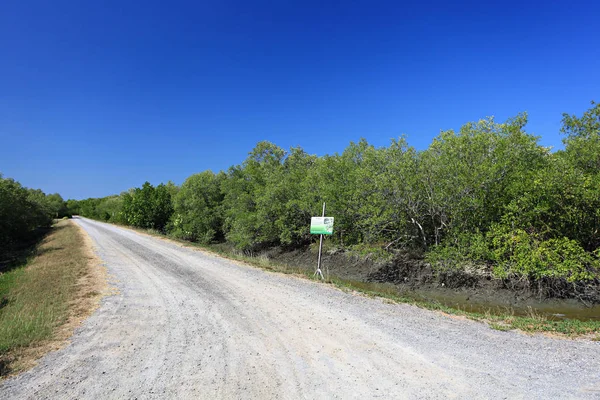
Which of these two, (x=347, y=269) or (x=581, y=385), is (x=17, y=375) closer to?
(x=581, y=385)

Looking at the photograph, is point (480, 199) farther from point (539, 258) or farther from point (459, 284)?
point (459, 284)

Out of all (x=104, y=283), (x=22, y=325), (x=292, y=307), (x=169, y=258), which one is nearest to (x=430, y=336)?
(x=292, y=307)

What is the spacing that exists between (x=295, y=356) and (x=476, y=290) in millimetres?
10931

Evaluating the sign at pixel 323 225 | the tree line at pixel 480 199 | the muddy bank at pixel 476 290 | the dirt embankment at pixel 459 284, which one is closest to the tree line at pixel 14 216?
the sign at pixel 323 225

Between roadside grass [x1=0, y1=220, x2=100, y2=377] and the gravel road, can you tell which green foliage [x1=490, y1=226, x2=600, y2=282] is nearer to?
the gravel road

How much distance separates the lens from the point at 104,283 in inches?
391

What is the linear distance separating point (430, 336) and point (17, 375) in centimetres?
639

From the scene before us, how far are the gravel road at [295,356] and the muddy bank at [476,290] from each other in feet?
15.6

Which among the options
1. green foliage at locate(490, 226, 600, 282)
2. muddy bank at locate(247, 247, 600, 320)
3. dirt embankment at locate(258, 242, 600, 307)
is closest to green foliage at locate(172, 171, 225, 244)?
dirt embankment at locate(258, 242, 600, 307)

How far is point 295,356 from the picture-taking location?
489 cm

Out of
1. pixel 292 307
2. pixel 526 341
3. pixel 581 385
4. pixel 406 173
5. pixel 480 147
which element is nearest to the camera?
pixel 581 385

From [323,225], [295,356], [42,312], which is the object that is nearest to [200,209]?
[323,225]

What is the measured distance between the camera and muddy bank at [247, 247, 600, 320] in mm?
10977

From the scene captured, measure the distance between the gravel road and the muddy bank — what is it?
4753 millimetres
